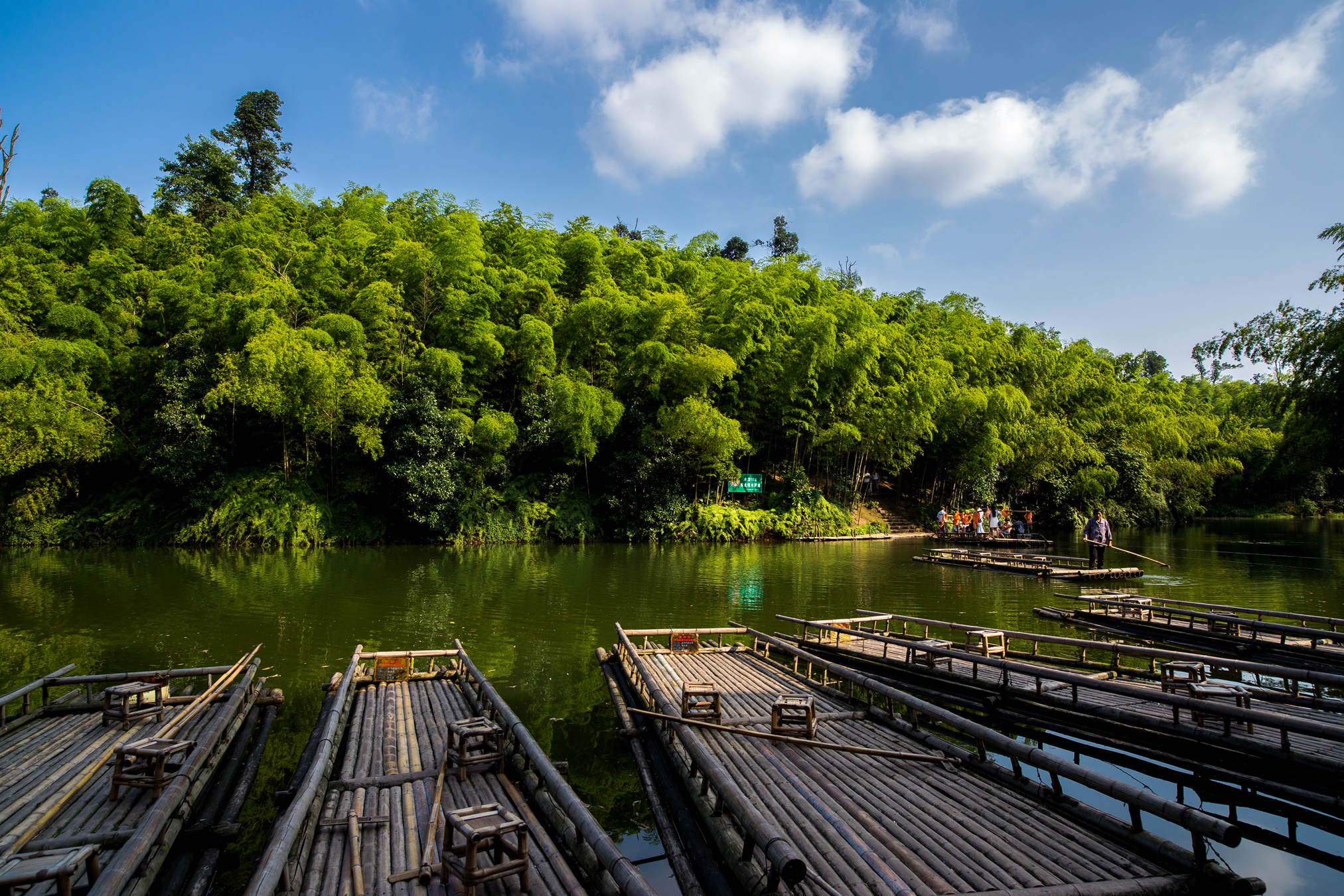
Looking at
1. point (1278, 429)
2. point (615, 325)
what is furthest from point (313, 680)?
point (1278, 429)

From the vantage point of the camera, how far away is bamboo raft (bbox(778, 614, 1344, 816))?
202 inches

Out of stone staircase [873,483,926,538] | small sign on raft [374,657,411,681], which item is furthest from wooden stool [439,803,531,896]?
stone staircase [873,483,926,538]

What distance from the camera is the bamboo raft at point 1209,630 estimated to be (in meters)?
8.55

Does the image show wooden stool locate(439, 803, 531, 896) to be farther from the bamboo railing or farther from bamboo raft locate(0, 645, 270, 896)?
the bamboo railing

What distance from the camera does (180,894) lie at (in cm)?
386

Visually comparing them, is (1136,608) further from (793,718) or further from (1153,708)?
(793,718)

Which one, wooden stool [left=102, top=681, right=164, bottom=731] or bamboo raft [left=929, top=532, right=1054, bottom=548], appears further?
bamboo raft [left=929, top=532, right=1054, bottom=548]

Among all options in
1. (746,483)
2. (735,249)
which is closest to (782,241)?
(735,249)

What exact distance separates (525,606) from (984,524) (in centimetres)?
1816

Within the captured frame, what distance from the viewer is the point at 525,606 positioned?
12.5m

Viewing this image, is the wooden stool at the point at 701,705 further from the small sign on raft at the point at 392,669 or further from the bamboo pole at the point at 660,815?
the small sign on raft at the point at 392,669

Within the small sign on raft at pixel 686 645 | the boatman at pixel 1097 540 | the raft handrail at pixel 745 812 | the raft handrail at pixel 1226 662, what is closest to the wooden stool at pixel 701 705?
the raft handrail at pixel 745 812

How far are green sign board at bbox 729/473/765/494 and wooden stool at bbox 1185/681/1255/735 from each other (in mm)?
20025

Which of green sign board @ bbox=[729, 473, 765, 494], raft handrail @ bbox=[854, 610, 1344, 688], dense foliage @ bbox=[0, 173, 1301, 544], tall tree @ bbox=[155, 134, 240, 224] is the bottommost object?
raft handrail @ bbox=[854, 610, 1344, 688]
